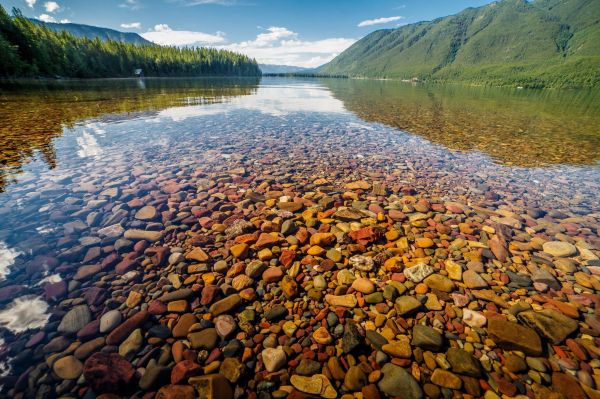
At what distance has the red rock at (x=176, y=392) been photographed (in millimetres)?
3344

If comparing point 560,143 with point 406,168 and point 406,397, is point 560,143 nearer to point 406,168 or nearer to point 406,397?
point 406,168

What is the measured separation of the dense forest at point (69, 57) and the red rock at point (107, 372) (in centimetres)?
9528

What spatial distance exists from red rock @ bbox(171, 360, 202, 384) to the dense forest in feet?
315

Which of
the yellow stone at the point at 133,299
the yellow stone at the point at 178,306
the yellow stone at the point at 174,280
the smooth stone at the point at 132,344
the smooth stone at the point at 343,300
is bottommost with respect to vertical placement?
the smooth stone at the point at 343,300

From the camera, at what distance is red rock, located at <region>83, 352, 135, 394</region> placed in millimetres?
3398

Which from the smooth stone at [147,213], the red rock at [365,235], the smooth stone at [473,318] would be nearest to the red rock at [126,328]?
the smooth stone at [147,213]

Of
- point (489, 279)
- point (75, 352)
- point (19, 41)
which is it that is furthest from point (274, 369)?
point (19, 41)

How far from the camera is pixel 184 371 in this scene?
3.61 m

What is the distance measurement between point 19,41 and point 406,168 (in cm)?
11464

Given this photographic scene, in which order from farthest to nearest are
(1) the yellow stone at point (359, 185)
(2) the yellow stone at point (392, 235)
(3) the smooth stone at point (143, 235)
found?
(1) the yellow stone at point (359, 185), (2) the yellow stone at point (392, 235), (3) the smooth stone at point (143, 235)

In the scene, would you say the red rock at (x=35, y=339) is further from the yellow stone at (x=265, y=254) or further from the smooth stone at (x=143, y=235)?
the yellow stone at (x=265, y=254)

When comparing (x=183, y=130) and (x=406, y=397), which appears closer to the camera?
(x=406, y=397)

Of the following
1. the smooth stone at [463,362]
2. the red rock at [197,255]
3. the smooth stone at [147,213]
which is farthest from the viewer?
the smooth stone at [147,213]

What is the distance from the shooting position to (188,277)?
17.7 ft
